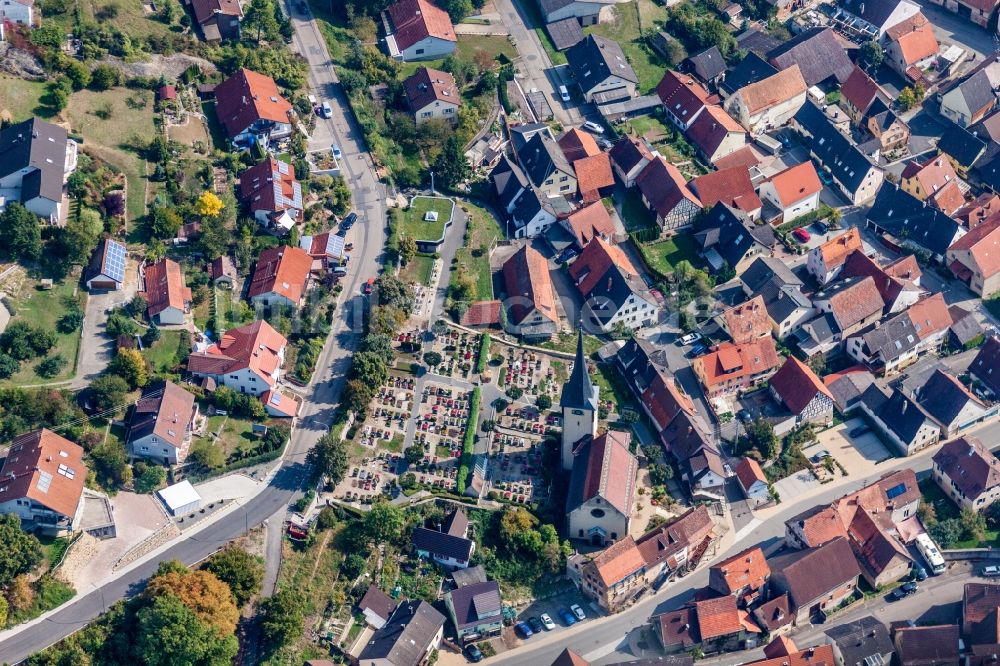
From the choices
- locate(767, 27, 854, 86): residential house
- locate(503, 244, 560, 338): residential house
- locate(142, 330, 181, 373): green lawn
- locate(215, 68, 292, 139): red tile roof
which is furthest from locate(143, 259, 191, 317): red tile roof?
locate(767, 27, 854, 86): residential house

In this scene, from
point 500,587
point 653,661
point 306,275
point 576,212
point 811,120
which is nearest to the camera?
point 653,661

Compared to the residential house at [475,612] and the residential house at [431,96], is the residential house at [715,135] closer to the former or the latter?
the residential house at [431,96]

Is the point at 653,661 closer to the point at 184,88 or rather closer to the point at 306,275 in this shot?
the point at 306,275

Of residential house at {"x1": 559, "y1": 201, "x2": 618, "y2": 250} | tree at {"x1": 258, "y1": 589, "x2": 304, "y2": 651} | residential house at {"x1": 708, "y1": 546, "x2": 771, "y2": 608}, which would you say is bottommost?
residential house at {"x1": 708, "y1": 546, "x2": 771, "y2": 608}

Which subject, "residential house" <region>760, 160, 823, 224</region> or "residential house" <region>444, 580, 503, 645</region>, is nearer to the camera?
"residential house" <region>444, 580, 503, 645</region>

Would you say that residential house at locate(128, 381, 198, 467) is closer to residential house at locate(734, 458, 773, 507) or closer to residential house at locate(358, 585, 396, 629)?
residential house at locate(358, 585, 396, 629)

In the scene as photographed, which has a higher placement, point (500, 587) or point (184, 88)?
point (184, 88)

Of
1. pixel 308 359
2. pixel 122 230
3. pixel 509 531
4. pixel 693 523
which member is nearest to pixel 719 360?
pixel 693 523
